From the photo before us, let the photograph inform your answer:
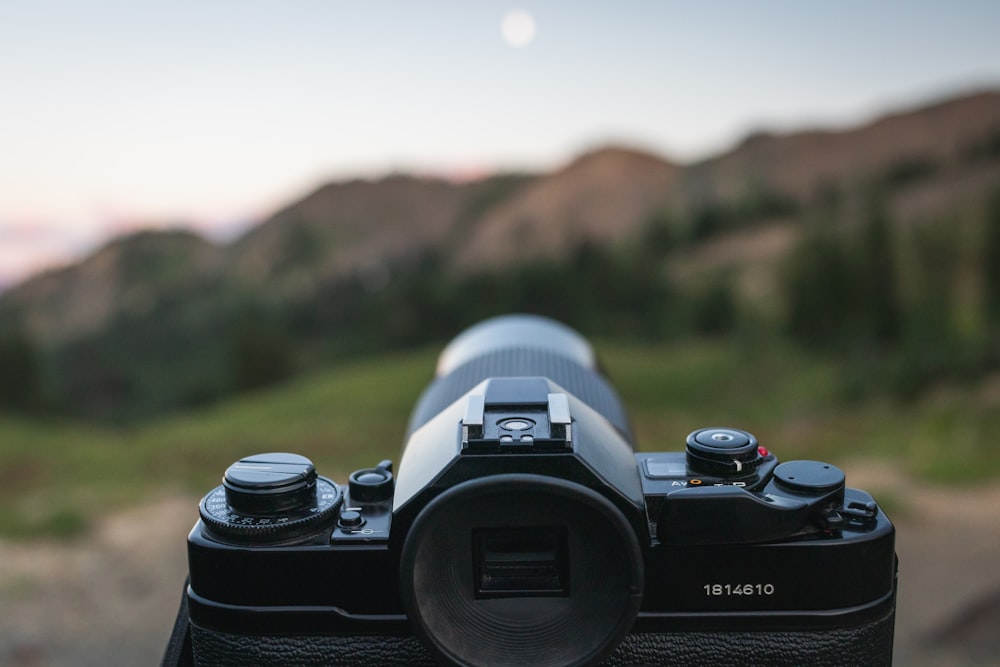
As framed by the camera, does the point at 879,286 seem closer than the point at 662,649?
No

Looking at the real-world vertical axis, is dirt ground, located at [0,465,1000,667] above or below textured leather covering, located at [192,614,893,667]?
below

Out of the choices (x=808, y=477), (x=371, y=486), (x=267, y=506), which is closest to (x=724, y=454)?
(x=808, y=477)

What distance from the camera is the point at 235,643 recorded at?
1.33 metres

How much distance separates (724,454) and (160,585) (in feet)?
12.7

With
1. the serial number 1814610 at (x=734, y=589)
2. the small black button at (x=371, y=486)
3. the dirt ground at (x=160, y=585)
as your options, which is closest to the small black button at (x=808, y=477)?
the serial number 1814610 at (x=734, y=589)

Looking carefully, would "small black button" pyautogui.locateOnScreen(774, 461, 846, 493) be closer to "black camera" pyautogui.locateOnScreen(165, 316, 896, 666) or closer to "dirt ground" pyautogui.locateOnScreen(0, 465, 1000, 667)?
"black camera" pyautogui.locateOnScreen(165, 316, 896, 666)

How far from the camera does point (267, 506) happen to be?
1322 millimetres

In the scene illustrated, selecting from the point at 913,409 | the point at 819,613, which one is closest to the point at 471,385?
the point at 819,613

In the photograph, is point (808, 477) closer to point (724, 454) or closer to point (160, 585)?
point (724, 454)

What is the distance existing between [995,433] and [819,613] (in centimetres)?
543

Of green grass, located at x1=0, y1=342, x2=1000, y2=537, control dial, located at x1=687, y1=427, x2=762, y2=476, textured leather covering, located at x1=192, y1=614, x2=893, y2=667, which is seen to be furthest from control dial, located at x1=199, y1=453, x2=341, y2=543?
green grass, located at x1=0, y1=342, x2=1000, y2=537

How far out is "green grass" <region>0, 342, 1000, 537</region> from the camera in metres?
5.76

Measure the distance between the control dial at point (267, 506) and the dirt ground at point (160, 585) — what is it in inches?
114

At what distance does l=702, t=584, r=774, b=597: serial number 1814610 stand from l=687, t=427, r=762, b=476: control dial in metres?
0.17
